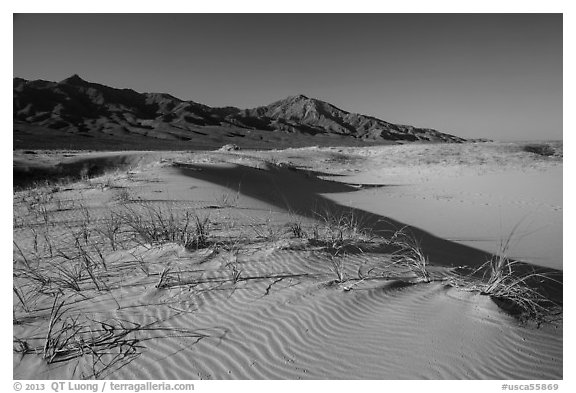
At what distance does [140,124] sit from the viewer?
3228 inches

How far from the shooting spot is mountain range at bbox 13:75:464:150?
191 feet

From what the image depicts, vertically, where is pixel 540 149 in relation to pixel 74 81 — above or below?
below

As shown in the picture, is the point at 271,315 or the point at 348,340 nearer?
the point at 348,340

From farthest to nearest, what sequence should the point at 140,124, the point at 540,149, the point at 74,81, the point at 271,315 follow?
the point at 74,81 < the point at 140,124 < the point at 540,149 < the point at 271,315

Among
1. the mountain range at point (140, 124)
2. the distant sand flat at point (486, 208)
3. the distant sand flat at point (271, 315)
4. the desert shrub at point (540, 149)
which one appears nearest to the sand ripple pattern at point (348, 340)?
the distant sand flat at point (271, 315)

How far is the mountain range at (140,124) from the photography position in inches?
2292

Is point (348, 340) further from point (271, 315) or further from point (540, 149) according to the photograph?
point (540, 149)

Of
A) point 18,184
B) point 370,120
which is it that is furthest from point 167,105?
point 18,184

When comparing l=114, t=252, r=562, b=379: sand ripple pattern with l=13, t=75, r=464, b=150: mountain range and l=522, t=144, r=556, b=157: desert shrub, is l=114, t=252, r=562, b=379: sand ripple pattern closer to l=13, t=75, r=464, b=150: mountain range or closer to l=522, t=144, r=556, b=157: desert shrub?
l=522, t=144, r=556, b=157: desert shrub

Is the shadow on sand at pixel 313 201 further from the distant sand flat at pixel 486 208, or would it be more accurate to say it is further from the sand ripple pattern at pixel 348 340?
the sand ripple pattern at pixel 348 340

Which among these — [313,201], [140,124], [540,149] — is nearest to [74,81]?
[140,124]

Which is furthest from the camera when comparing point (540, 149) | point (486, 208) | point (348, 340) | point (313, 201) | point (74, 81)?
point (74, 81)

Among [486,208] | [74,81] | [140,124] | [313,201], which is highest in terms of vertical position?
[74,81]
